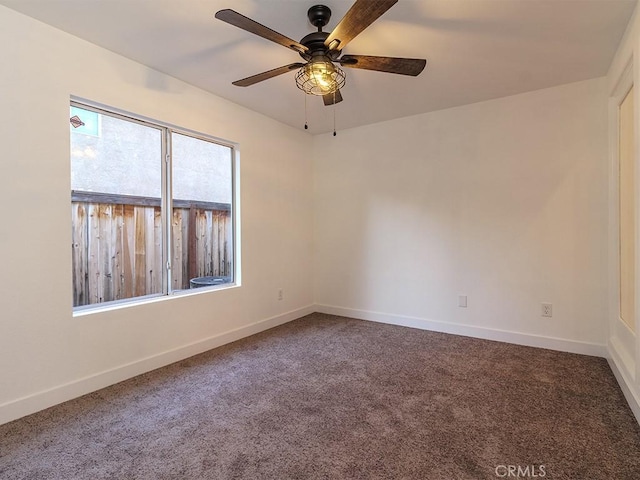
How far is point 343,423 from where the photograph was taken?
1891 millimetres

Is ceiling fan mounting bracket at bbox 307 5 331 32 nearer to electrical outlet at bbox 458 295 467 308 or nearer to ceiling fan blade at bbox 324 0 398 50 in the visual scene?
ceiling fan blade at bbox 324 0 398 50

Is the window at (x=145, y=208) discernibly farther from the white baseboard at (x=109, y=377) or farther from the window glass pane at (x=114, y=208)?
the white baseboard at (x=109, y=377)

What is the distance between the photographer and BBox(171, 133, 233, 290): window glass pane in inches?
Answer: 120

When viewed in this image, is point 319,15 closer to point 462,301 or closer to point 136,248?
point 136,248

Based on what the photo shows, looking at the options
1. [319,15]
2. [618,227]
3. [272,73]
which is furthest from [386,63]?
[618,227]

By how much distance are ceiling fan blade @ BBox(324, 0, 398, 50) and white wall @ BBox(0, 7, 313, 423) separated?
1.72 meters

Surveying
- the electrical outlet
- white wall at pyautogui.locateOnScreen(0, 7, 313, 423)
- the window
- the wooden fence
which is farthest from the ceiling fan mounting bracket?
the electrical outlet

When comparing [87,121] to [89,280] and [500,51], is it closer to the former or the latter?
[89,280]

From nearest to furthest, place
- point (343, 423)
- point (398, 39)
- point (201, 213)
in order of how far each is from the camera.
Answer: point (343, 423) → point (398, 39) → point (201, 213)

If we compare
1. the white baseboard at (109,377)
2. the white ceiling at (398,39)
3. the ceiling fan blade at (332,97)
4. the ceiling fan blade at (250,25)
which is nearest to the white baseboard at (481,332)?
the white baseboard at (109,377)

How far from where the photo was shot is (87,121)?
2.41 meters

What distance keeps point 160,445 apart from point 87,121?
229 centimetres

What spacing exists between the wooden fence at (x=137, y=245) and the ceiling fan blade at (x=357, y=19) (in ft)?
6.70

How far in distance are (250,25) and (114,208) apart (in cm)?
183
